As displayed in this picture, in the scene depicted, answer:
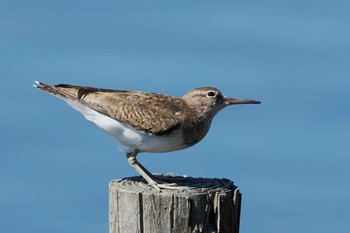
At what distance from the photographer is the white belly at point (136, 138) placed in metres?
8.67

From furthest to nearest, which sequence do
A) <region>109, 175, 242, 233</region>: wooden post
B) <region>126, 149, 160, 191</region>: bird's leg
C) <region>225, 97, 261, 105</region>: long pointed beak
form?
<region>225, 97, 261, 105</region>: long pointed beak
<region>126, 149, 160, 191</region>: bird's leg
<region>109, 175, 242, 233</region>: wooden post

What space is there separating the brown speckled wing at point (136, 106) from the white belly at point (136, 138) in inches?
2.5

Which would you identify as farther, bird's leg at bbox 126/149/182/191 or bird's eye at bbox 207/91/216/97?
bird's eye at bbox 207/91/216/97

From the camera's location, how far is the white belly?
8.67 metres

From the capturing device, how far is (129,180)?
25.6ft

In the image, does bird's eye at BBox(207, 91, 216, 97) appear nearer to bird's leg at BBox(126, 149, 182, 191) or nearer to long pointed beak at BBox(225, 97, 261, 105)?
long pointed beak at BBox(225, 97, 261, 105)

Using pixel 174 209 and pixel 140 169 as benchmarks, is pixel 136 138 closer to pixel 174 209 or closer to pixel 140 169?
pixel 140 169

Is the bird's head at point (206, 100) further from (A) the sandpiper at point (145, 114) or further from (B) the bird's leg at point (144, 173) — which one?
(B) the bird's leg at point (144, 173)

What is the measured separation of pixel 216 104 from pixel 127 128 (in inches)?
46.8

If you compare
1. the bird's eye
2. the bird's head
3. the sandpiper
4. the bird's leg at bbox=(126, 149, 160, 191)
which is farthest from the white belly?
the bird's eye

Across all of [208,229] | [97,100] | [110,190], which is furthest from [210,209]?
[97,100]

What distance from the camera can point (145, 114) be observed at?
8.69 meters

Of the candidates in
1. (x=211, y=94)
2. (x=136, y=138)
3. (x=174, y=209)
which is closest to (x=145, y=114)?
(x=136, y=138)

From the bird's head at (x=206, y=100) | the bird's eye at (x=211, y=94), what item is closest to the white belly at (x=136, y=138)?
the bird's head at (x=206, y=100)
